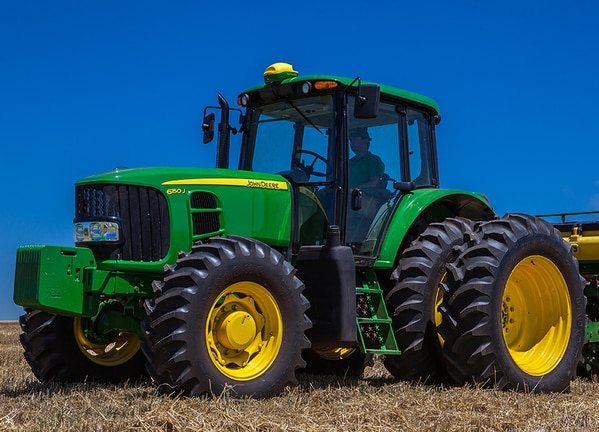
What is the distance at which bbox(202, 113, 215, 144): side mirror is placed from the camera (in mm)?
8766

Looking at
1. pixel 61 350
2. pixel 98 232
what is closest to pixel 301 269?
pixel 98 232

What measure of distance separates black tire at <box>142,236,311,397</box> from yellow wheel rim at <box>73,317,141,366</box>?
1.72m

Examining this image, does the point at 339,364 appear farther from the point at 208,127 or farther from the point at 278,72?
the point at 278,72

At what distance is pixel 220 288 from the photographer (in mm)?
6648

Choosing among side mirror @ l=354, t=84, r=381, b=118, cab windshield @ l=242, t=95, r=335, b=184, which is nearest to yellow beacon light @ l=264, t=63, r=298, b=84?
cab windshield @ l=242, t=95, r=335, b=184

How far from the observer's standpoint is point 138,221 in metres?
7.30

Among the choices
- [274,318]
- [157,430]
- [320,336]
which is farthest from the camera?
[320,336]

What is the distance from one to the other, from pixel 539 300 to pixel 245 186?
3068mm

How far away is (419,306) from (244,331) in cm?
180

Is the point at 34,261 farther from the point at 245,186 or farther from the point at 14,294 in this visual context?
the point at 245,186

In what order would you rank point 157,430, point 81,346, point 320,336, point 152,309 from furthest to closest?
point 81,346 < point 320,336 < point 152,309 < point 157,430

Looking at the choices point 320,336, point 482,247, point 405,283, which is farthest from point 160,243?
point 482,247

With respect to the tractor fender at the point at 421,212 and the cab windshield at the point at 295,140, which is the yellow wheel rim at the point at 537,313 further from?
the cab windshield at the point at 295,140

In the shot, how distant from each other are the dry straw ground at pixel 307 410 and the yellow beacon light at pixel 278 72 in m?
2.83
